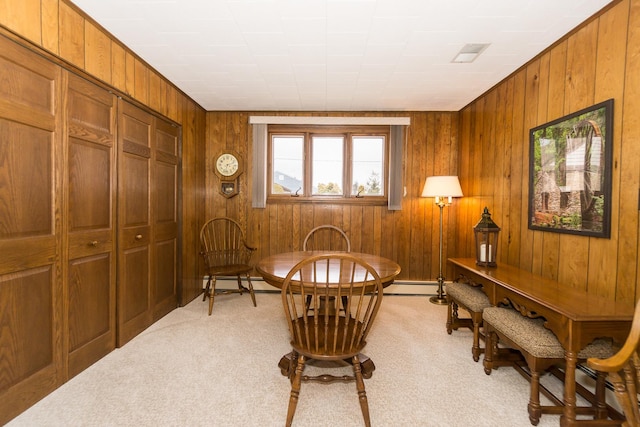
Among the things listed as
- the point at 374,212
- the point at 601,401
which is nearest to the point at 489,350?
the point at 601,401

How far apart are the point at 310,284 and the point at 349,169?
269cm

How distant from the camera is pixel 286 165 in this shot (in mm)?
4191

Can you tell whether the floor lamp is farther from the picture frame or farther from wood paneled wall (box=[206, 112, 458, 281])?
the picture frame

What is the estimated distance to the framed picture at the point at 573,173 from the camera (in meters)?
1.90

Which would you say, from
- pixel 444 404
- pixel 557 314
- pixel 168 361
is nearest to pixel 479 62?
pixel 557 314

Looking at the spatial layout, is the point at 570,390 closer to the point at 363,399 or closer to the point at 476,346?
the point at 476,346

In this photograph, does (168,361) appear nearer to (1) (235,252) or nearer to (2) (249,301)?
(2) (249,301)

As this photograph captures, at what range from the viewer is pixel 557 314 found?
5.26 ft

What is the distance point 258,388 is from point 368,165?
3.07 meters

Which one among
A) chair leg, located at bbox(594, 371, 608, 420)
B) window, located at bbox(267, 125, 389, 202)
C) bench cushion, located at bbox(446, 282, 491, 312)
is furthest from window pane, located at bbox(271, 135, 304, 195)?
chair leg, located at bbox(594, 371, 608, 420)

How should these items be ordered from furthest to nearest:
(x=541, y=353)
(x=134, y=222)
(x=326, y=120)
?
(x=326, y=120)
(x=134, y=222)
(x=541, y=353)

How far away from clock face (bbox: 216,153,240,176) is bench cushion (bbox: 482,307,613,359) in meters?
3.40

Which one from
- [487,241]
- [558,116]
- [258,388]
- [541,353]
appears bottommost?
[258,388]

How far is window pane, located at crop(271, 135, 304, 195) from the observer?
4188mm
